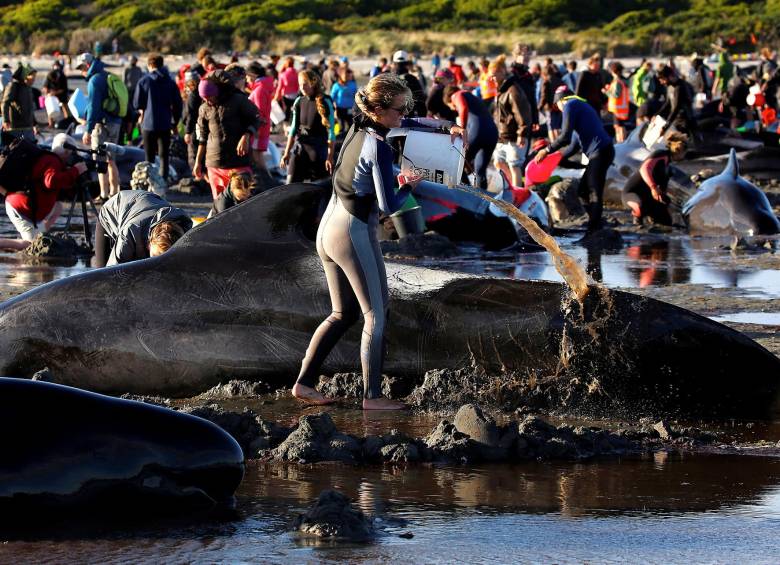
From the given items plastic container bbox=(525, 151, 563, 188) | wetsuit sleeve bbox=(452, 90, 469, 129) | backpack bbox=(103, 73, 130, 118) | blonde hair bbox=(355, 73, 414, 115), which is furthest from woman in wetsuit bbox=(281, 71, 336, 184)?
blonde hair bbox=(355, 73, 414, 115)

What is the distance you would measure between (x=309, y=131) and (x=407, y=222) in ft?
11.3

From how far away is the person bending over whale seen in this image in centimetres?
772

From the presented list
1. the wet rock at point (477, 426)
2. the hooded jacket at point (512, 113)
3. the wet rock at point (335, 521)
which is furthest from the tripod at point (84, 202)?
the wet rock at point (335, 521)

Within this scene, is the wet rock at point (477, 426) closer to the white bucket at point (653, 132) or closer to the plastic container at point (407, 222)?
the plastic container at point (407, 222)

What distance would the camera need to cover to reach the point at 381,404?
807cm

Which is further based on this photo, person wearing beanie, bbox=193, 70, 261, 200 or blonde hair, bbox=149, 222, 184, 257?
person wearing beanie, bbox=193, 70, 261, 200

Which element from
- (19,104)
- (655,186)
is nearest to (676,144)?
(655,186)

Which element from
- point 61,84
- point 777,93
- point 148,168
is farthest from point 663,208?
point 777,93

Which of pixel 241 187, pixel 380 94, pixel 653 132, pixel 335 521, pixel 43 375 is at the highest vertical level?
pixel 653 132

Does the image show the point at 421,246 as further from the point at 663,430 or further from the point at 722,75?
the point at 722,75

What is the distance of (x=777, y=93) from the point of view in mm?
37438

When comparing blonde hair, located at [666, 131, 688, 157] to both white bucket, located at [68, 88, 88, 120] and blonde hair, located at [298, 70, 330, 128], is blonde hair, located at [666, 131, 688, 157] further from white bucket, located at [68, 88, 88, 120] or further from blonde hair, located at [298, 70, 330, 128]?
white bucket, located at [68, 88, 88, 120]

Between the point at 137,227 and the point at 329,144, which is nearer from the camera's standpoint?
the point at 137,227

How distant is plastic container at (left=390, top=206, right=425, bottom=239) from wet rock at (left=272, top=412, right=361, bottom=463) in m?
8.71
